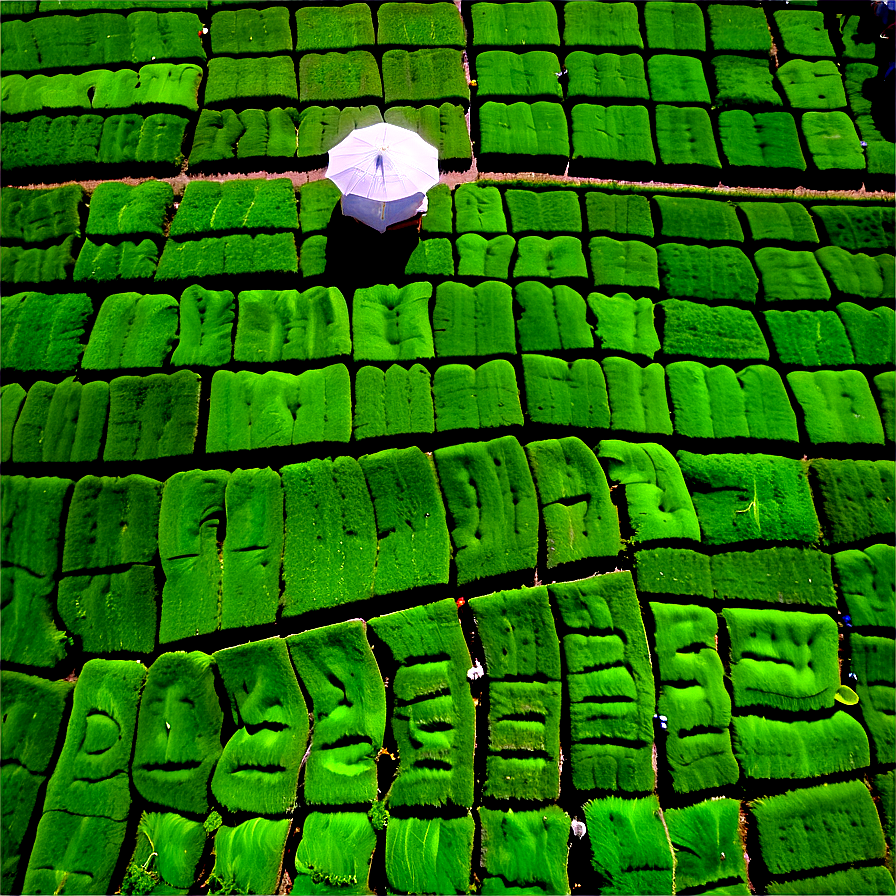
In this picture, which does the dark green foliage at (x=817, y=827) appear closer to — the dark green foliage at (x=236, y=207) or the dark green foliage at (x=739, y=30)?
the dark green foliage at (x=236, y=207)

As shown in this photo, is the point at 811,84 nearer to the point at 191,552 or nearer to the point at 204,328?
the point at 204,328

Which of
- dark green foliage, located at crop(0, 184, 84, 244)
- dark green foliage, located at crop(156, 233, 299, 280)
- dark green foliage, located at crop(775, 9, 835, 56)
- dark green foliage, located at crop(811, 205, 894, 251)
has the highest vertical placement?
dark green foliage, located at crop(775, 9, 835, 56)

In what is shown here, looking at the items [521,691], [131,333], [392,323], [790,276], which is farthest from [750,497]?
[131,333]

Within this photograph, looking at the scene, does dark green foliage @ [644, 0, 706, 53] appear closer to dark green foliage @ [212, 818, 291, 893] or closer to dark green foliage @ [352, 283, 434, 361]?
dark green foliage @ [352, 283, 434, 361]

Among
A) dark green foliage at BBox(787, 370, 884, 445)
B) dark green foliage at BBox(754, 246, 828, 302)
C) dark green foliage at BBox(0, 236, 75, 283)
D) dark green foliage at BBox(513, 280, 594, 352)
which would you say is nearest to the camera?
dark green foliage at BBox(787, 370, 884, 445)

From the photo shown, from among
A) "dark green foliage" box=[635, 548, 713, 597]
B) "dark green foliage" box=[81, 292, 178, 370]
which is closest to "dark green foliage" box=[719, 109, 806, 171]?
"dark green foliage" box=[635, 548, 713, 597]

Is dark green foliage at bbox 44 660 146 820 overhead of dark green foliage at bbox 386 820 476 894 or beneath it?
overhead

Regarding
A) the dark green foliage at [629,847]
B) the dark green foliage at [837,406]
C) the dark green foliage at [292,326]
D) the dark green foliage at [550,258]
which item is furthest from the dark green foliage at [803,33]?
the dark green foliage at [629,847]
